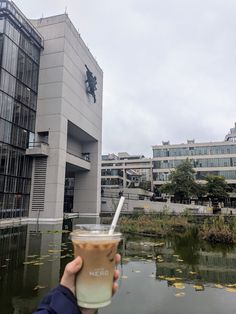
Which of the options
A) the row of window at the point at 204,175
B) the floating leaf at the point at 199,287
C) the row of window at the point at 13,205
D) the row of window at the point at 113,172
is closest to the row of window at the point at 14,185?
the row of window at the point at 13,205

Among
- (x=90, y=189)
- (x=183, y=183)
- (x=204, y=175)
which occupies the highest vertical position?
(x=204, y=175)

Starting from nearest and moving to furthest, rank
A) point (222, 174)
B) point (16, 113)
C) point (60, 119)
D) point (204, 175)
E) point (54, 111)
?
point (16, 113)
point (60, 119)
point (54, 111)
point (222, 174)
point (204, 175)

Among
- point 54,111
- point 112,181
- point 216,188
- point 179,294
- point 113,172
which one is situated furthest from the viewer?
point 113,172

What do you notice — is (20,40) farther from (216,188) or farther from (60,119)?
(216,188)

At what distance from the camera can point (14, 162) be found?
2009 centimetres

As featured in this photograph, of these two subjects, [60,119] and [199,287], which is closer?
[199,287]

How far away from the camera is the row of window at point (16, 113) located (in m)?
19.1

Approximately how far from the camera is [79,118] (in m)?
25.7

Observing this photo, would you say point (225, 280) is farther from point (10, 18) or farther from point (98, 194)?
point (98, 194)

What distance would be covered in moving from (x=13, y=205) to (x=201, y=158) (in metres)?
44.7

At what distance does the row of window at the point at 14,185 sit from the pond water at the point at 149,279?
11.4 m

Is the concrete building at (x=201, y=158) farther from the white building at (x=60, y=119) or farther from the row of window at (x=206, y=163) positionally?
the white building at (x=60, y=119)

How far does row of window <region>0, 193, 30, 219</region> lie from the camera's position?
1867 centimetres

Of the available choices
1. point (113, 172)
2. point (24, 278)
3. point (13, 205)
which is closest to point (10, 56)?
point (13, 205)
